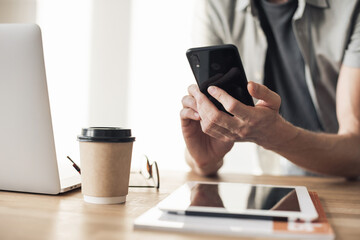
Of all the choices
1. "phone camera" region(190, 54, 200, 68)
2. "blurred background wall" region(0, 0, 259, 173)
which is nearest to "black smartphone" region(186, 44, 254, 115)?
"phone camera" region(190, 54, 200, 68)

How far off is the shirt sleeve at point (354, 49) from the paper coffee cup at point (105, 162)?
0.97 m

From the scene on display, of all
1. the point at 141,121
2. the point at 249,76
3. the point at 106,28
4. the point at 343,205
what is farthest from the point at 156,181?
the point at 106,28

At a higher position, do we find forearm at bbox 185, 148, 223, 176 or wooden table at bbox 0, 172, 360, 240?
wooden table at bbox 0, 172, 360, 240

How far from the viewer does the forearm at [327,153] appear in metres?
1.11

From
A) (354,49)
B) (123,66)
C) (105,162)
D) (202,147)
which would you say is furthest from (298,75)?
(123,66)

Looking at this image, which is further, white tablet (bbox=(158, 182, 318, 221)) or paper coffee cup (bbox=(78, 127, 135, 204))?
paper coffee cup (bbox=(78, 127, 135, 204))

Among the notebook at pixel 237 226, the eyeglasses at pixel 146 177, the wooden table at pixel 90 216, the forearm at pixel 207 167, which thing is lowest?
the forearm at pixel 207 167

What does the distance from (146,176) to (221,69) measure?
1.17 feet

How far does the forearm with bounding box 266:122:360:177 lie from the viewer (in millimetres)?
1108

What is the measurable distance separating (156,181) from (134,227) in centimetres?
39

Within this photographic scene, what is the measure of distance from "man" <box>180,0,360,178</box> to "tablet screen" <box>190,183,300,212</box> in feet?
0.58

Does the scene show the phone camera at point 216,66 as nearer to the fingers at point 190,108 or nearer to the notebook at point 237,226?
the fingers at point 190,108

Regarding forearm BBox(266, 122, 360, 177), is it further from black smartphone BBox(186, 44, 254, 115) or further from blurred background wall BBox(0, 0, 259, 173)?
blurred background wall BBox(0, 0, 259, 173)

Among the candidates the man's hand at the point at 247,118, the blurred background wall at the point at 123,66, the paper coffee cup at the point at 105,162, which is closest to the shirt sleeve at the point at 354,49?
the man's hand at the point at 247,118
